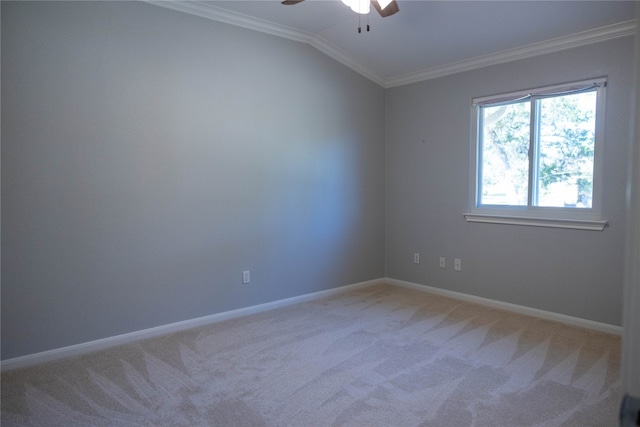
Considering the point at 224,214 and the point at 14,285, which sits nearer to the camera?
the point at 14,285

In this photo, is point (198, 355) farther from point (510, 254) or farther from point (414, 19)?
point (414, 19)

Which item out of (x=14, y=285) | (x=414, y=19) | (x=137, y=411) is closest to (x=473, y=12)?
(x=414, y=19)

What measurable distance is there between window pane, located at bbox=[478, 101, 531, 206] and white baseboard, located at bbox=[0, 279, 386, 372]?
85.7 inches

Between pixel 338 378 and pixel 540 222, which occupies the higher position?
pixel 540 222

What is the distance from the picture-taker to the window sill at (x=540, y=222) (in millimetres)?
3384

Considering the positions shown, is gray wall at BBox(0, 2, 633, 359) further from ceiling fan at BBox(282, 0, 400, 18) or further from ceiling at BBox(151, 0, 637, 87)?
ceiling fan at BBox(282, 0, 400, 18)

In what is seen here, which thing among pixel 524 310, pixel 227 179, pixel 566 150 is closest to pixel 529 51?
pixel 566 150

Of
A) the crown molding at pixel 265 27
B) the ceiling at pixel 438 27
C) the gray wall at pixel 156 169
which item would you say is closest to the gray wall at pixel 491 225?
the ceiling at pixel 438 27

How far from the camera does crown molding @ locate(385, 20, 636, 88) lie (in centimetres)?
320

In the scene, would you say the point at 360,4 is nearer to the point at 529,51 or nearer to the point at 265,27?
the point at 265,27

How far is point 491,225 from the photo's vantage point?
4066mm

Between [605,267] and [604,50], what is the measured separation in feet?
6.10

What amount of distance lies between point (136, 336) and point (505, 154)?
153 inches

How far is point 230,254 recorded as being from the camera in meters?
3.68
